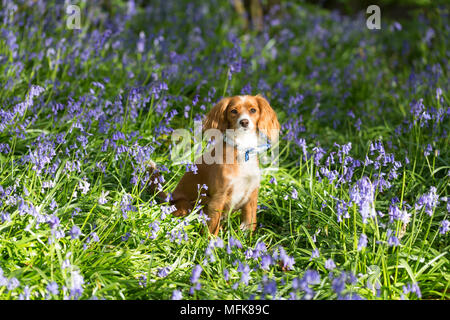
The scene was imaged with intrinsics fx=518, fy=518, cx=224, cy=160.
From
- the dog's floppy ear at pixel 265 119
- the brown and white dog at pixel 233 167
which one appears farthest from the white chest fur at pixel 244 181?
the dog's floppy ear at pixel 265 119

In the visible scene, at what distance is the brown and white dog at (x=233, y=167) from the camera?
359 cm

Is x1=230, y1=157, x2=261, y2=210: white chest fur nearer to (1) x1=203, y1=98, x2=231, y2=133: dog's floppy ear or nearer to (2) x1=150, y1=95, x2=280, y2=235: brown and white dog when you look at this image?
(2) x1=150, y1=95, x2=280, y2=235: brown and white dog

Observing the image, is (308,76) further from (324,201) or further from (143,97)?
(324,201)

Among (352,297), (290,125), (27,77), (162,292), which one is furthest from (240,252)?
(27,77)

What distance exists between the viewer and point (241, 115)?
357 centimetres

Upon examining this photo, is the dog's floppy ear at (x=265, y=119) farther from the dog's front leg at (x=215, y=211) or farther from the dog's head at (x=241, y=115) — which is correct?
the dog's front leg at (x=215, y=211)

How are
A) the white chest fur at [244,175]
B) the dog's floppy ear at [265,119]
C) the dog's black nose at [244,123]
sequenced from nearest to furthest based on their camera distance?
the dog's black nose at [244,123]
the white chest fur at [244,175]
the dog's floppy ear at [265,119]

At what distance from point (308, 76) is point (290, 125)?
234 cm

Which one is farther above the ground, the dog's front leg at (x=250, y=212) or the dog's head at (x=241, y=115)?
the dog's head at (x=241, y=115)

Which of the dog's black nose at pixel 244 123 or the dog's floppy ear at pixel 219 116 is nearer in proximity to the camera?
the dog's black nose at pixel 244 123

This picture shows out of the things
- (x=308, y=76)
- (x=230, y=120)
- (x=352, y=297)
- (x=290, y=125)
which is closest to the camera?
(x=352, y=297)

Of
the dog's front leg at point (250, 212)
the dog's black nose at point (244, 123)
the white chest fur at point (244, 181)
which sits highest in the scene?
the dog's black nose at point (244, 123)

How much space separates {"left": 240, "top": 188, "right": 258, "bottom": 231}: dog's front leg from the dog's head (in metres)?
0.48
